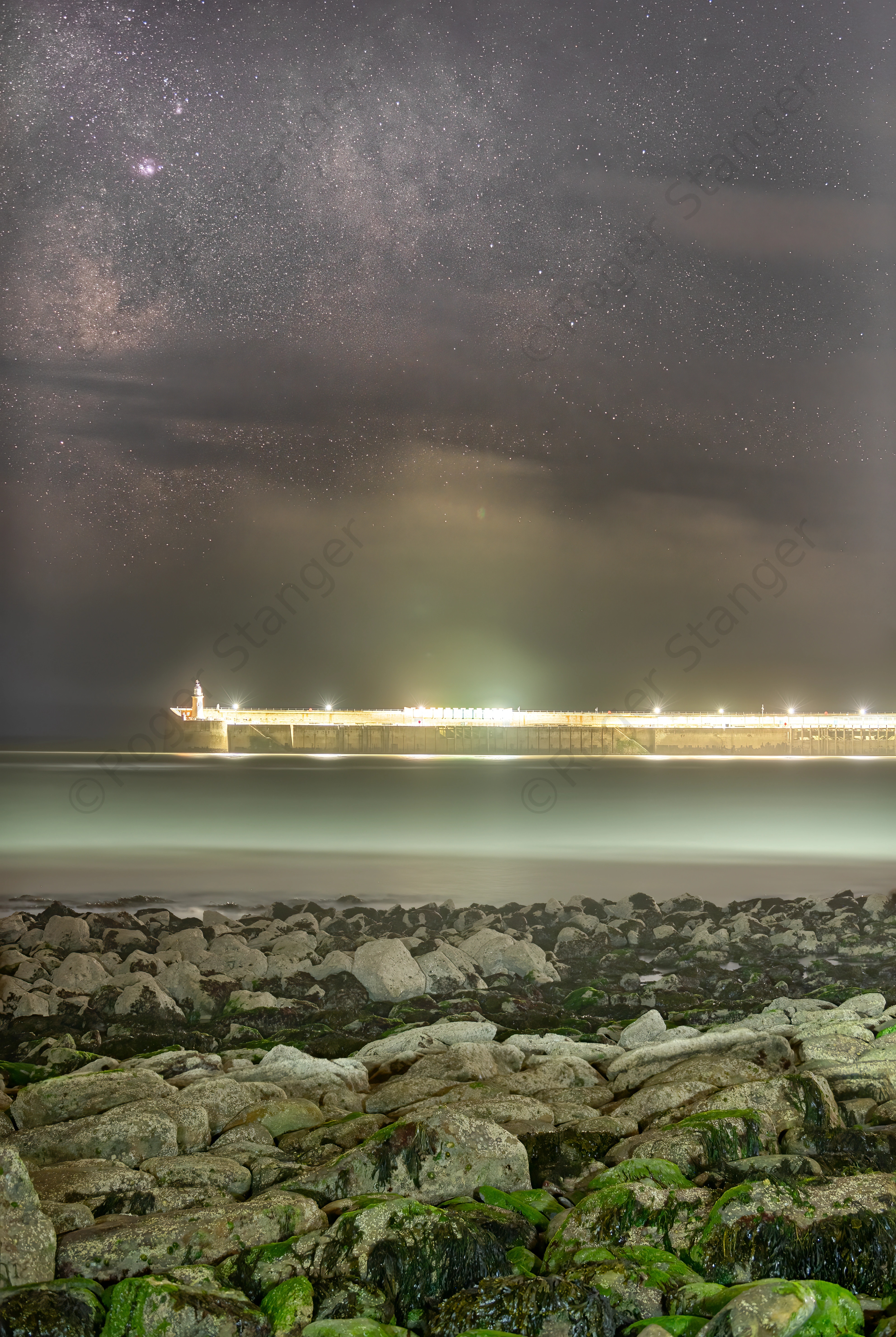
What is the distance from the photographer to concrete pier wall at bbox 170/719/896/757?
359 ft

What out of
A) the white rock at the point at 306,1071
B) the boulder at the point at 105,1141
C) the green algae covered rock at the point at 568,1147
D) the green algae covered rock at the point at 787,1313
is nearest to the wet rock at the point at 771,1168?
the green algae covered rock at the point at 568,1147

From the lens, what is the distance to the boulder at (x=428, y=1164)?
5715 mm

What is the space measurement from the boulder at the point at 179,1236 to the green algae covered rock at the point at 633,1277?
1.18 m

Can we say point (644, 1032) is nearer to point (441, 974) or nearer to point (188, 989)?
point (441, 974)

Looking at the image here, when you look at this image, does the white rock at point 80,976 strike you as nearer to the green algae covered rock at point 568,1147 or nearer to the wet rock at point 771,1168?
the green algae covered rock at point 568,1147

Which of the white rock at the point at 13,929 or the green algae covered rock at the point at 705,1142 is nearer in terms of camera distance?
the green algae covered rock at the point at 705,1142

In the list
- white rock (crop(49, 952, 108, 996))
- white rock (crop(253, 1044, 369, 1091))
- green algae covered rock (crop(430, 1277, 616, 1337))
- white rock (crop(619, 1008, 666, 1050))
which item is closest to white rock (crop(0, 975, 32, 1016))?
white rock (crop(49, 952, 108, 996))

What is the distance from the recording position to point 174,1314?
4480 mm

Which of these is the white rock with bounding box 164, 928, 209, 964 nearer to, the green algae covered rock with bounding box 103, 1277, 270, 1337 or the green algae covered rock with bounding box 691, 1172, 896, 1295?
the green algae covered rock with bounding box 103, 1277, 270, 1337

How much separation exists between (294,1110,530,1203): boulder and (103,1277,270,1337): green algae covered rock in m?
1.07

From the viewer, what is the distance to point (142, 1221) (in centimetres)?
526

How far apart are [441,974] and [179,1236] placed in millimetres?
7236

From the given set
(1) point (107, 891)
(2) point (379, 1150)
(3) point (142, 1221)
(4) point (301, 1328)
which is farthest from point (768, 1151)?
(1) point (107, 891)

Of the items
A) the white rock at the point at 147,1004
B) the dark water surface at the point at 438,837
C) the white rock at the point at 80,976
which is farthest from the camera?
the dark water surface at the point at 438,837
